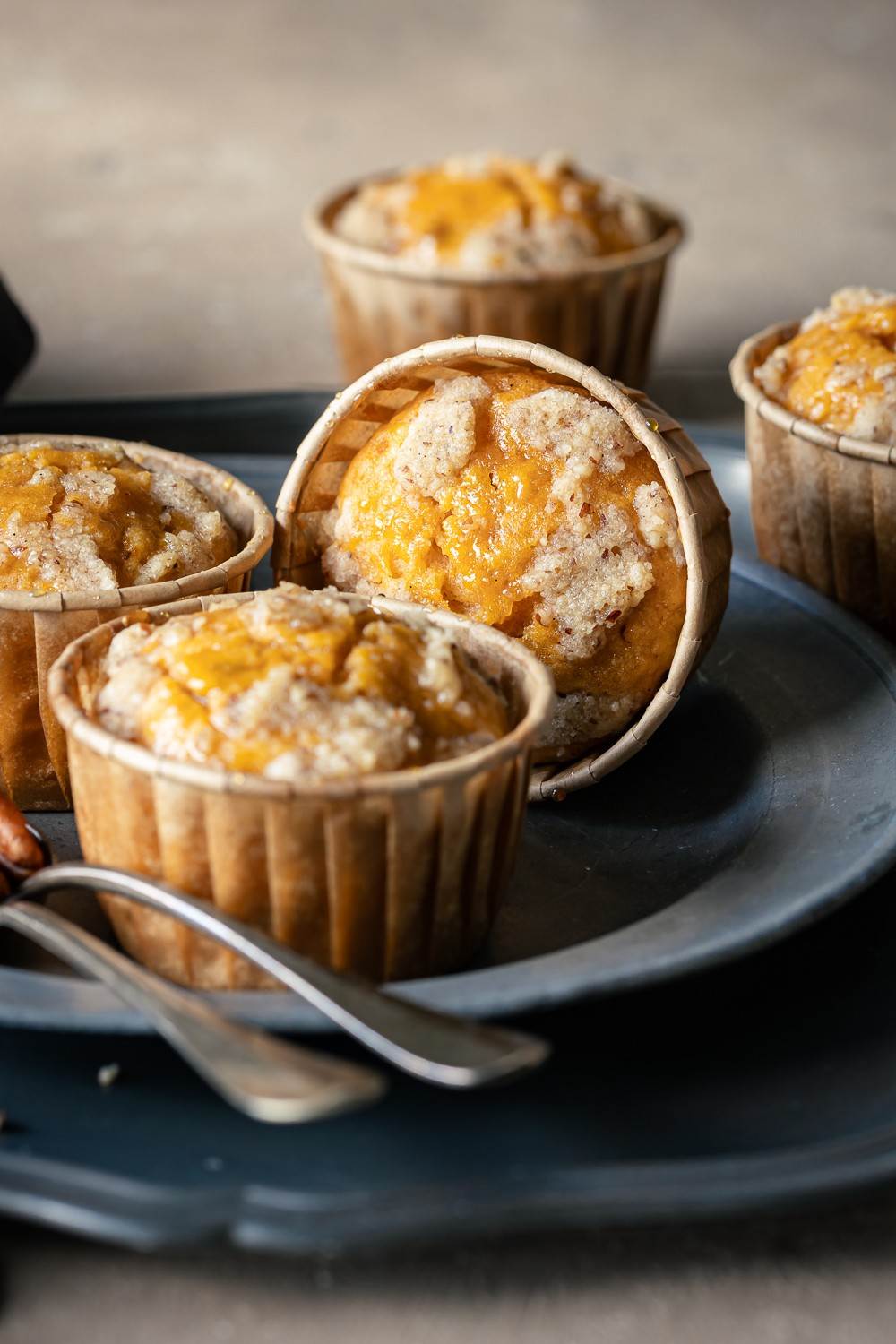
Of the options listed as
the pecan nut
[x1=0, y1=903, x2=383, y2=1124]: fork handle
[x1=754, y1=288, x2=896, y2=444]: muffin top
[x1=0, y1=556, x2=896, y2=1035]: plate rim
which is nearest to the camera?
[x1=0, y1=903, x2=383, y2=1124]: fork handle

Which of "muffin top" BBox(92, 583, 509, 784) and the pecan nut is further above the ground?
"muffin top" BBox(92, 583, 509, 784)

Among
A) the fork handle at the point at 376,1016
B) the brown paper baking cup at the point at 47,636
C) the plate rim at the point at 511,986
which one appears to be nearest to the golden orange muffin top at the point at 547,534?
the brown paper baking cup at the point at 47,636

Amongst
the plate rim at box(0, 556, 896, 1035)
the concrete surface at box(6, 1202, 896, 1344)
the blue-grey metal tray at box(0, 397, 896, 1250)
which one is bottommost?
the concrete surface at box(6, 1202, 896, 1344)

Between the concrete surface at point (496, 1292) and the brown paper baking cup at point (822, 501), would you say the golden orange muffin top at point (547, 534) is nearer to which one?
the brown paper baking cup at point (822, 501)

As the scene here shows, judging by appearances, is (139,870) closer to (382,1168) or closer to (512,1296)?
(382,1168)

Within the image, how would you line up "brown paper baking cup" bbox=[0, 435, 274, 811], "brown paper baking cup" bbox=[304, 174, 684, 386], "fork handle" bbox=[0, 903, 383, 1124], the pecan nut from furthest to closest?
1. "brown paper baking cup" bbox=[304, 174, 684, 386]
2. "brown paper baking cup" bbox=[0, 435, 274, 811]
3. the pecan nut
4. "fork handle" bbox=[0, 903, 383, 1124]

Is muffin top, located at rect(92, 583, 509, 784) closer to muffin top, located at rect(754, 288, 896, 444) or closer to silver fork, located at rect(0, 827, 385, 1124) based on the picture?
silver fork, located at rect(0, 827, 385, 1124)

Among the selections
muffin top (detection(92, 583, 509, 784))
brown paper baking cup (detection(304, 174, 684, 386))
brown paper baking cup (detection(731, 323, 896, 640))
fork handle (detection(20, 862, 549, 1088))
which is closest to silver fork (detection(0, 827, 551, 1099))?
fork handle (detection(20, 862, 549, 1088))

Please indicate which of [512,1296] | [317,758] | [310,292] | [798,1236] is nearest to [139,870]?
[317,758]
